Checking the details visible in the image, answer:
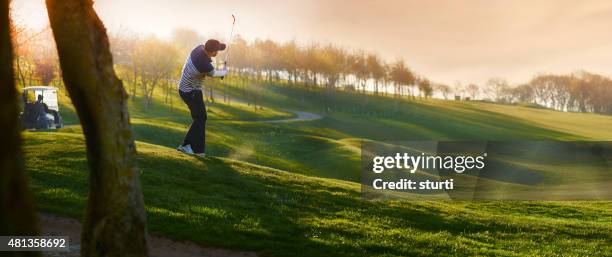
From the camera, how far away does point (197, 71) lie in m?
19.4

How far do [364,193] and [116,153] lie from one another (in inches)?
634

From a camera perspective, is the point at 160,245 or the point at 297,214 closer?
the point at 160,245

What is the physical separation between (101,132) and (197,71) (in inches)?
415

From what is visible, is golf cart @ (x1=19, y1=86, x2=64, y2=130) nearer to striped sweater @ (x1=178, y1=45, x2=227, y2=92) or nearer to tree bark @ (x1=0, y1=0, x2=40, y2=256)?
striped sweater @ (x1=178, y1=45, x2=227, y2=92)

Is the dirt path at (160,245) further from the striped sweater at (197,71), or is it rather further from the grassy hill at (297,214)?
the striped sweater at (197,71)

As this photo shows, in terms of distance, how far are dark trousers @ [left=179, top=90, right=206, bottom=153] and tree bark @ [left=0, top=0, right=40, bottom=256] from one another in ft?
44.9

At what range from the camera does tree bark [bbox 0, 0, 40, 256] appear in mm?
5594

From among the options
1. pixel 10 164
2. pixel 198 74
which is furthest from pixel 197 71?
Answer: pixel 10 164

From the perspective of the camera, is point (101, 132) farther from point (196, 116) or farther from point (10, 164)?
point (196, 116)

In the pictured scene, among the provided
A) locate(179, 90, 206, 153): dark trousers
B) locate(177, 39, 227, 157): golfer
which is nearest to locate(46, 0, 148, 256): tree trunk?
locate(177, 39, 227, 157): golfer

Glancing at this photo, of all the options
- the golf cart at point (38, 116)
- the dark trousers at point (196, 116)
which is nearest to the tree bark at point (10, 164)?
the dark trousers at point (196, 116)

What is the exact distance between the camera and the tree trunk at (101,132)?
29.9 feet

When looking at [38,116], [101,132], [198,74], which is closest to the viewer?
[101,132]

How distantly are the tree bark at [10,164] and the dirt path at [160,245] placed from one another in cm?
725
